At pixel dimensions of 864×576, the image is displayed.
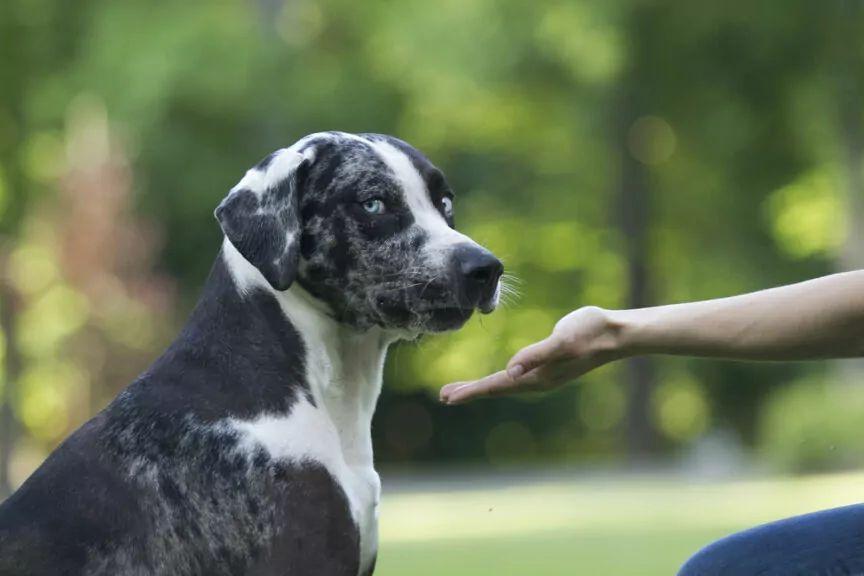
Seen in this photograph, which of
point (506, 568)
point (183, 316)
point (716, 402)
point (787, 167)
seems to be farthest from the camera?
point (716, 402)

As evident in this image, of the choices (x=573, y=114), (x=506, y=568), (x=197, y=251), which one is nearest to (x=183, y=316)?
(x=197, y=251)

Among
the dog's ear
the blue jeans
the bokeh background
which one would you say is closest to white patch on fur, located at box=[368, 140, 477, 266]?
the dog's ear

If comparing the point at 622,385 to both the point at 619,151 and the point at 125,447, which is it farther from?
the point at 125,447

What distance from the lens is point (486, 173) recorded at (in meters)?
30.2

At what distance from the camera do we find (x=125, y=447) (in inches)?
168

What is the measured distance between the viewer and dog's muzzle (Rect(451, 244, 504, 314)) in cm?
451

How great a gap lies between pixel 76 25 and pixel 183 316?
5.54m

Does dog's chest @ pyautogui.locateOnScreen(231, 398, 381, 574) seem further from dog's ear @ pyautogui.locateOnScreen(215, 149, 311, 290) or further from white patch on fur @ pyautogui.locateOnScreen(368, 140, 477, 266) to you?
white patch on fur @ pyautogui.locateOnScreen(368, 140, 477, 266)

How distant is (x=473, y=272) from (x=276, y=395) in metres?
0.67

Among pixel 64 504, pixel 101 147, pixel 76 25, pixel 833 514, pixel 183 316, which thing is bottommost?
pixel 64 504

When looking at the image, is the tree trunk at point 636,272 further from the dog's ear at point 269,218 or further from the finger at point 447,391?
the dog's ear at point 269,218

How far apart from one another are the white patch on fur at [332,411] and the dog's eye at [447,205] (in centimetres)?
44

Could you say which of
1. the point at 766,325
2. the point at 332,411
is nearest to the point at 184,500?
the point at 332,411

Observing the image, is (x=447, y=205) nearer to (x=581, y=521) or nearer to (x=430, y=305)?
(x=430, y=305)
